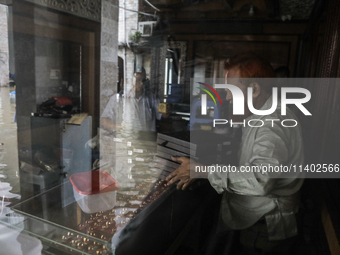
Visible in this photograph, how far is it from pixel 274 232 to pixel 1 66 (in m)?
1.60

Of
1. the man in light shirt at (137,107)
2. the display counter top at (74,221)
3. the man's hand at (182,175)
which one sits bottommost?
the display counter top at (74,221)

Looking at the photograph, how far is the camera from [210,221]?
1.07m

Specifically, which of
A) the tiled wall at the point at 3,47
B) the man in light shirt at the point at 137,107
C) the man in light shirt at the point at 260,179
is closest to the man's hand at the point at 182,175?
the man in light shirt at the point at 260,179

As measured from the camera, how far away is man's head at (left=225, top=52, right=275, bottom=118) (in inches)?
31.4

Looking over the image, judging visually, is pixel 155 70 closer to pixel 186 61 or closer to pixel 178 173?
pixel 186 61

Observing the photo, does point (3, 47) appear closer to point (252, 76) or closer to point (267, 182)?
point (252, 76)

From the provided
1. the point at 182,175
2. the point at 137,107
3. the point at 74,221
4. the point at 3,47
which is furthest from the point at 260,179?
the point at 3,47

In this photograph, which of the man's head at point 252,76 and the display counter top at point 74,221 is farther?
the man's head at point 252,76

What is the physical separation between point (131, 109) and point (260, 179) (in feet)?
3.89

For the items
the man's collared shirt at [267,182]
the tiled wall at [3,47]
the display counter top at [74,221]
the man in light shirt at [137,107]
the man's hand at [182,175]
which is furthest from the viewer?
the man in light shirt at [137,107]

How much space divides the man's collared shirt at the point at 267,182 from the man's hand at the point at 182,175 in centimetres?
9

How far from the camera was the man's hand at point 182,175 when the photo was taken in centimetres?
87

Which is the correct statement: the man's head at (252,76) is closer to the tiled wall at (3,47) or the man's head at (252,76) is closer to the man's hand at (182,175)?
the man's hand at (182,175)

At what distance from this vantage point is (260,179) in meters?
0.71
